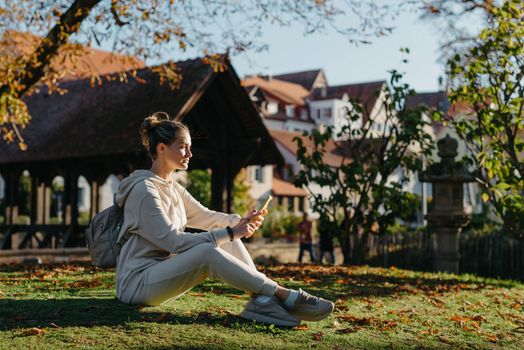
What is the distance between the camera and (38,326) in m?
4.95

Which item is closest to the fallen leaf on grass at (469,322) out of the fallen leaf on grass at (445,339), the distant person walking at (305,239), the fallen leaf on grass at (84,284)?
the fallen leaf on grass at (445,339)

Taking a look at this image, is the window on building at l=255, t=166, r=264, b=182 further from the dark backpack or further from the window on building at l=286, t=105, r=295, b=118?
the dark backpack

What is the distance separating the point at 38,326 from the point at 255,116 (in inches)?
515

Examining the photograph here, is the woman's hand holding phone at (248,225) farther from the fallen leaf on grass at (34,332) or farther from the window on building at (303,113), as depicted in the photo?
the window on building at (303,113)

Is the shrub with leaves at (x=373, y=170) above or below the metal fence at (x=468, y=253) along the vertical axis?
above

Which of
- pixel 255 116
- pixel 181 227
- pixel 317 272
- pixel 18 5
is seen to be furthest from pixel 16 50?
pixel 181 227

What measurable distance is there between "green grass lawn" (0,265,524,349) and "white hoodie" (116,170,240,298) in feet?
1.52

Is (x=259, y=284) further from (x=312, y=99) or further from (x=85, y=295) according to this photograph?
(x=312, y=99)

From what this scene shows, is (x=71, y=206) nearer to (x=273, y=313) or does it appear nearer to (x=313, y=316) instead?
(x=273, y=313)

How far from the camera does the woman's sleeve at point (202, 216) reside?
5.51 meters

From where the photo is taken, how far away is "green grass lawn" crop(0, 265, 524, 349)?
4707 millimetres

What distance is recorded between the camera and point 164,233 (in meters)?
4.87

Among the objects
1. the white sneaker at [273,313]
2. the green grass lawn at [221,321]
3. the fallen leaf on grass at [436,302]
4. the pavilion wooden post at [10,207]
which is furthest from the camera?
the pavilion wooden post at [10,207]

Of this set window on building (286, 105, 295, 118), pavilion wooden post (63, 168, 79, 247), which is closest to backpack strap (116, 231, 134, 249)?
pavilion wooden post (63, 168, 79, 247)
